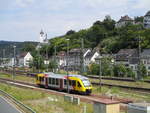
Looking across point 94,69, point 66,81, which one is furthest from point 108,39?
point 66,81

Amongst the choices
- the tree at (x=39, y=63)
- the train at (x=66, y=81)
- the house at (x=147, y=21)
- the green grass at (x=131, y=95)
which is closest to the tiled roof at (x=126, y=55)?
the tree at (x=39, y=63)

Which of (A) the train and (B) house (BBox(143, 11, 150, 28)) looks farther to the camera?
(B) house (BBox(143, 11, 150, 28))

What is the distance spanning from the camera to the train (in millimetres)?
37000

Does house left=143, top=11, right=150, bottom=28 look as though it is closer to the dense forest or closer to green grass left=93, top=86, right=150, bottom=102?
the dense forest

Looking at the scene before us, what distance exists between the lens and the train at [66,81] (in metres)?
37.0

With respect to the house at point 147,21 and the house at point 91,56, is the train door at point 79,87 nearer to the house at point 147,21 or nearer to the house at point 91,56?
the house at point 91,56

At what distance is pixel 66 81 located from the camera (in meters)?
40.1

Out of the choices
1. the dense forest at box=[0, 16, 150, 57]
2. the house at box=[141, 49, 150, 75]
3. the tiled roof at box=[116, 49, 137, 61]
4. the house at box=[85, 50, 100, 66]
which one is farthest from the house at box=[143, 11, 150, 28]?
the house at box=[141, 49, 150, 75]

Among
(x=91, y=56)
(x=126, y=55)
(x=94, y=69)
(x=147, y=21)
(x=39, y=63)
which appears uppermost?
(x=147, y=21)

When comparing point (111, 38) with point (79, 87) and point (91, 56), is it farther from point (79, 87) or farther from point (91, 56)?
point (79, 87)

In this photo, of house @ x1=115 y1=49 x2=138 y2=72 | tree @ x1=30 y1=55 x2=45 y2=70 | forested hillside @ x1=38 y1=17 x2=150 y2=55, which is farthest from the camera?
forested hillside @ x1=38 y1=17 x2=150 y2=55

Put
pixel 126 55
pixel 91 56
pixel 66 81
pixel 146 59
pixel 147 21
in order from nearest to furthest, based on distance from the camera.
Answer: pixel 66 81, pixel 146 59, pixel 126 55, pixel 91 56, pixel 147 21

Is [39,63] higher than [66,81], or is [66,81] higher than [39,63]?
[39,63]

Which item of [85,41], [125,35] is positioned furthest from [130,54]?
[85,41]
